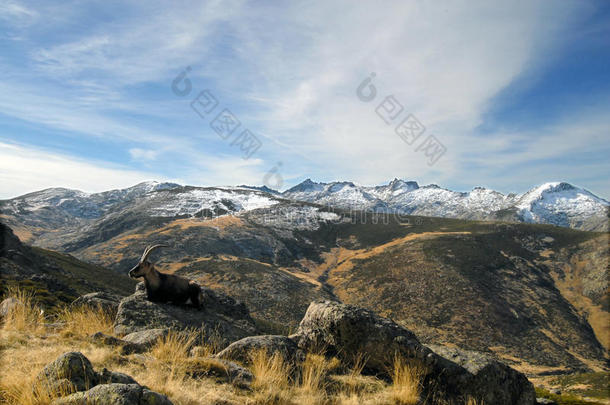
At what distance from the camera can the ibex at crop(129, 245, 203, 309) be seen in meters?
10.8

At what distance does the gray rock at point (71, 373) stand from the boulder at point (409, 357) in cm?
481

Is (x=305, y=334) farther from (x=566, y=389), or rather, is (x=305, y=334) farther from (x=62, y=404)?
(x=566, y=389)

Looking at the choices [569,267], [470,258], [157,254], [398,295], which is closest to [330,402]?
[398,295]

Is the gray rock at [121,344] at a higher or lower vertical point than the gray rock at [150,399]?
lower

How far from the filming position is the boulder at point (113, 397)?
3.75 m

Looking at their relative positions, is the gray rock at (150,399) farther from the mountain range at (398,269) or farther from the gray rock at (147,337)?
the mountain range at (398,269)

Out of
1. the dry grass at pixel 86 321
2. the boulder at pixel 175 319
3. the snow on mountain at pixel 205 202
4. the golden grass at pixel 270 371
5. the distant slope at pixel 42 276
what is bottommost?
the distant slope at pixel 42 276

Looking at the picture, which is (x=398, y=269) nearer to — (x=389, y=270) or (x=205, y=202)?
(x=389, y=270)

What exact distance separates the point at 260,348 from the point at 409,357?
3207 mm

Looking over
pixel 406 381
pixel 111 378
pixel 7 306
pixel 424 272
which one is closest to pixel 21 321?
pixel 7 306

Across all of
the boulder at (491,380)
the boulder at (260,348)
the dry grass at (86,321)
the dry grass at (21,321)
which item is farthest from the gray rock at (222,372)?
the dry grass at (21,321)

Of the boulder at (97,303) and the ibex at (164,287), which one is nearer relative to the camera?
the ibex at (164,287)

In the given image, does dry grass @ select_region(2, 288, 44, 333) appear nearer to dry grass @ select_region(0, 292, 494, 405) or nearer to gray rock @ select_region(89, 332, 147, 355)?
dry grass @ select_region(0, 292, 494, 405)

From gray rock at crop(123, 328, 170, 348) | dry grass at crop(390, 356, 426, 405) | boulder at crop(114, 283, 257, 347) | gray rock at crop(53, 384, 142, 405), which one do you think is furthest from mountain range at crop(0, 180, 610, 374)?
dry grass at crop(390, 356, 426, 405)
